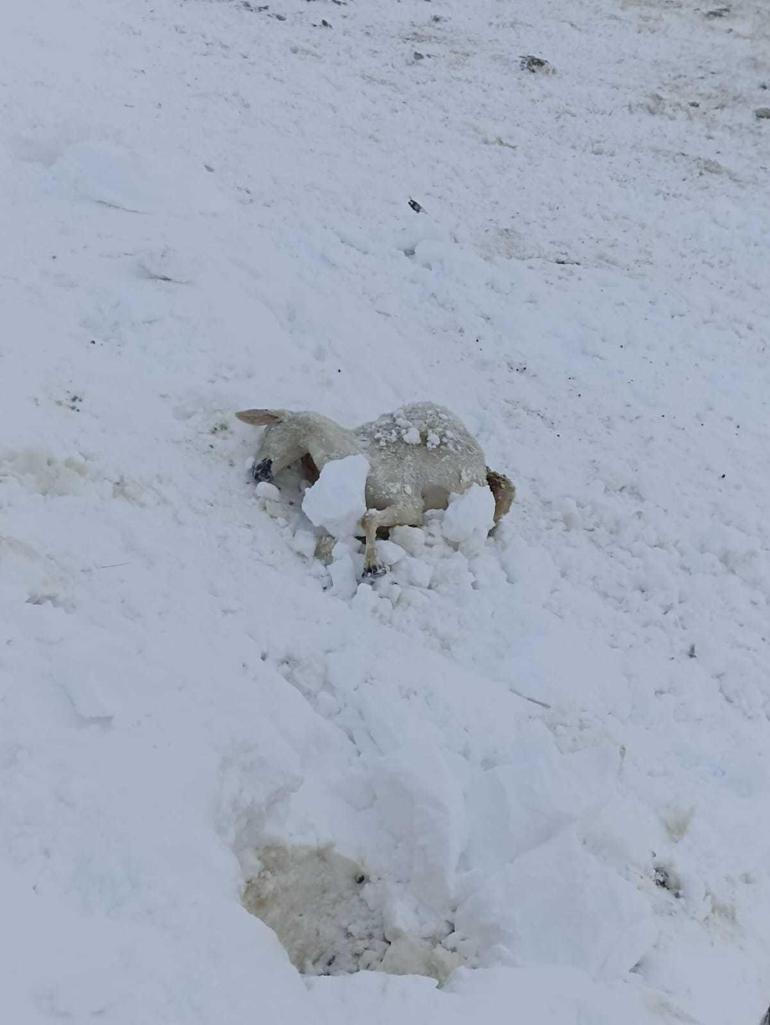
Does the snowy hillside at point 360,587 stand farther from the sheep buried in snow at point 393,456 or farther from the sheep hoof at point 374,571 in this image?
the sheep buried in snow at point 393,456

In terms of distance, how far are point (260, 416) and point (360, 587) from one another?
4.66ft

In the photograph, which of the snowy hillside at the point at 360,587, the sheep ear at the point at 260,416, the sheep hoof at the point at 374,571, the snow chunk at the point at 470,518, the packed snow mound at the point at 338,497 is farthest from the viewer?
the sheep ear at the point at 260,416

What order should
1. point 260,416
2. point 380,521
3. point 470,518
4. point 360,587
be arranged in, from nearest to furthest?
point 360,587 → point 380,521 → point 470,518 → point 260,416

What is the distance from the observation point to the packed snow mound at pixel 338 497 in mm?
5164

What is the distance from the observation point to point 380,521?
5.29 m

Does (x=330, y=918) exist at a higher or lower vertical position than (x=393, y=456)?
lower

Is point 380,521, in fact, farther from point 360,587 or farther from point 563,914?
point 563,914

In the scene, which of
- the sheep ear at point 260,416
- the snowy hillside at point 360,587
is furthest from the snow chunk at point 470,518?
the sheep ear at point 260,416

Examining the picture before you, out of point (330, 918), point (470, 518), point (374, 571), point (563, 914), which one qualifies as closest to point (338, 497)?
point (374, 571)

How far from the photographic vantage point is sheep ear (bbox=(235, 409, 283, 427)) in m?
5.75

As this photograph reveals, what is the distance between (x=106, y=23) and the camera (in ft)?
39.0

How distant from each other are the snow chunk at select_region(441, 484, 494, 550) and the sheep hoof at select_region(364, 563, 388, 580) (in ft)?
1.92

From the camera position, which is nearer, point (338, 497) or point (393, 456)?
point (338, 497)

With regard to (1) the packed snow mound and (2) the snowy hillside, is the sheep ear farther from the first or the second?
(1) the packed snow mound
